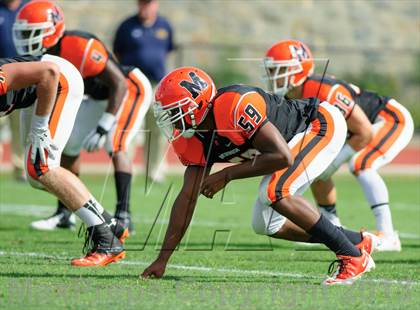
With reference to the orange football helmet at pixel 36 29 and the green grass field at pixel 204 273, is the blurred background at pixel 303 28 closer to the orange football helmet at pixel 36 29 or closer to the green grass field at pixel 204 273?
the green grass field at pixel 204 273

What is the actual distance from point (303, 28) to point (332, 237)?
2110 centimetres

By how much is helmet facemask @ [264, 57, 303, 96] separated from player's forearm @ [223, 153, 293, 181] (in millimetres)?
2158

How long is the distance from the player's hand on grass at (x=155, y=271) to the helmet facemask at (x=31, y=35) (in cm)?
248

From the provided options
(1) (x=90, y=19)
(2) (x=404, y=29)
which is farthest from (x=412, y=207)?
(2) (x=404, y=29)

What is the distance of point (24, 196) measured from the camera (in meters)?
10.9

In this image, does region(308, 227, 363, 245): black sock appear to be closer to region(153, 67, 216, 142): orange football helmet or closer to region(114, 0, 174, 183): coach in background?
region(153, 67, 216, 142): orange football helmet

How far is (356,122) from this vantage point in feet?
22.4

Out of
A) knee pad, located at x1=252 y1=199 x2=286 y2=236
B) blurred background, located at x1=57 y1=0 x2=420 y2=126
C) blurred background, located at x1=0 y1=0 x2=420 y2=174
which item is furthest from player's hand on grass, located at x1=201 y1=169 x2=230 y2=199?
blurred background, located at x1=57 y1=0 x2=420 y2=126

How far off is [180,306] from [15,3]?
8.28 m

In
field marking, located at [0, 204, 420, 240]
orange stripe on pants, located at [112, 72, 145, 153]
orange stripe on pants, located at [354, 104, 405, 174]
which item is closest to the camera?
orange stripe on pants, located at [354, 104, 405, 174]

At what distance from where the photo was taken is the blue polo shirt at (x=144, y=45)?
39.3 ft

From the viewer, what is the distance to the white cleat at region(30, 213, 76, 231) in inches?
307

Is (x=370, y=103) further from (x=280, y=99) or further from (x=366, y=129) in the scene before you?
(x=280, y=99)

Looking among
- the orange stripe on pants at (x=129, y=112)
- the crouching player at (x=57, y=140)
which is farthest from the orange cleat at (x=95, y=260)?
the orange stripe on pants at (x=129, y=112)
